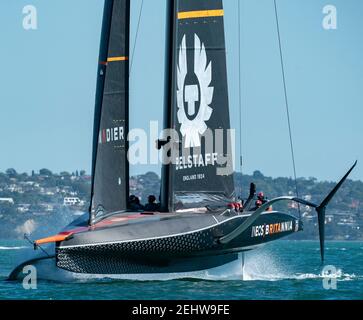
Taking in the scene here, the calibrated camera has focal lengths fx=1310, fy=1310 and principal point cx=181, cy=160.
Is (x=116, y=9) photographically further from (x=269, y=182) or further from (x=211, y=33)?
(x=269, y=182)

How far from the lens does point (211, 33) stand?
29062 millimetres

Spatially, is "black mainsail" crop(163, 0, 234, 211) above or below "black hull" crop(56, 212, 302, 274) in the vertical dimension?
above

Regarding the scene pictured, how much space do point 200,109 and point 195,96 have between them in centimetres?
31

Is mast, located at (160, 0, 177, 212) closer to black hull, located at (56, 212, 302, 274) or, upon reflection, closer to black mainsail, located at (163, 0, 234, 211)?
black mainsail, located at (163, 0, 234, 211)

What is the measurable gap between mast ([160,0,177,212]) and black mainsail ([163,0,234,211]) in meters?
0.03

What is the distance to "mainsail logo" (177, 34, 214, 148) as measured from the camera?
92.7 feet

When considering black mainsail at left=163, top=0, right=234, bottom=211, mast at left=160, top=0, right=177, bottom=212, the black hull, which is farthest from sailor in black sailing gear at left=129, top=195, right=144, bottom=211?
the black hull

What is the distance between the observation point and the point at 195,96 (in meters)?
28.6

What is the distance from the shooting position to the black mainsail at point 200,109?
2817cm

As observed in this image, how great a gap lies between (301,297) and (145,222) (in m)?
3.46
